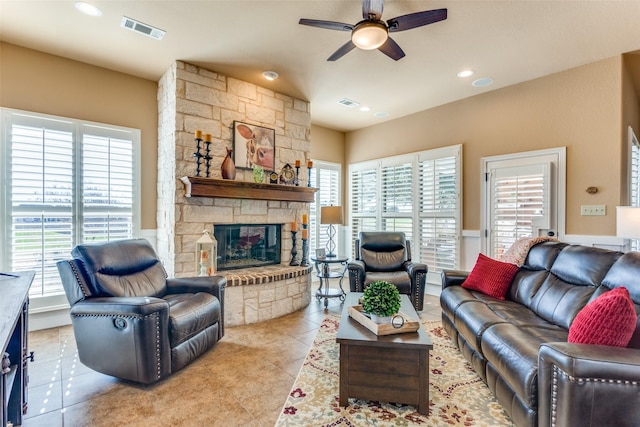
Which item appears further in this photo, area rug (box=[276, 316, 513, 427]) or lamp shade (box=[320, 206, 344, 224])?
lamp shade (box=[320, 206, 344, 224])

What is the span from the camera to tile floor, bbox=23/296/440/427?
191 cm

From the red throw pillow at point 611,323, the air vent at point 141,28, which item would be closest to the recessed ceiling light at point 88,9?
the air vent at point 141,28

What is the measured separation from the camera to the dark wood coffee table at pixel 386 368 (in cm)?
190

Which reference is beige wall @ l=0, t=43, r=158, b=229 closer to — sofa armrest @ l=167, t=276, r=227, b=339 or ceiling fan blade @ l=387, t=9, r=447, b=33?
sofa armrest @ l=167, t=276, r=227, b=339

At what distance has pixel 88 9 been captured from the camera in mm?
2650

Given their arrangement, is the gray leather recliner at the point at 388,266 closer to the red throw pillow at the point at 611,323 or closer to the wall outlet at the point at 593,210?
the wall outlet at the point at 593,210

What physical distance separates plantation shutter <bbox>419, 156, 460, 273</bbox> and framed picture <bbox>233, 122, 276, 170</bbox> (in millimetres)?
2466

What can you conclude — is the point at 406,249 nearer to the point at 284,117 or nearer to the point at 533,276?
the point at 533,276

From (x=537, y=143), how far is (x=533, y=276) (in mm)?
→ 2010

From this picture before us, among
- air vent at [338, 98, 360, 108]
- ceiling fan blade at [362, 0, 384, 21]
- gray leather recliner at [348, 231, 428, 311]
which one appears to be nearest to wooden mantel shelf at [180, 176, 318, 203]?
gray leather recliner at [348, 231, 428, 311]

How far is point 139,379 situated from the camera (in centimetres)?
219

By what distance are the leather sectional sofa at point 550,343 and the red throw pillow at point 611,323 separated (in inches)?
2.5

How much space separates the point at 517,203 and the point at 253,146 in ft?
11.5

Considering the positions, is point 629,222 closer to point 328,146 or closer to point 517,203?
point 517,203
